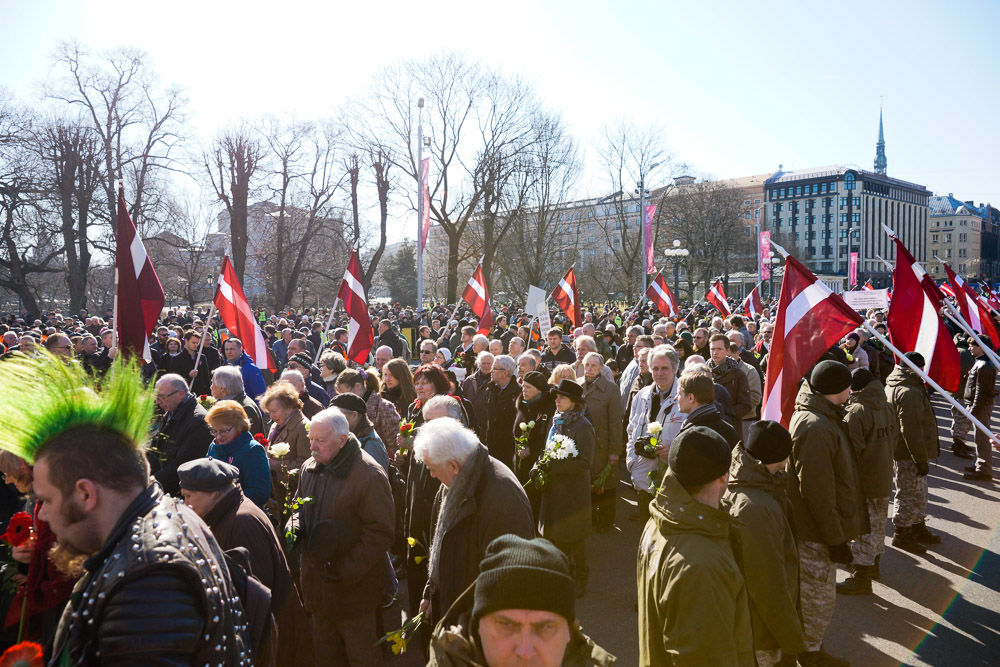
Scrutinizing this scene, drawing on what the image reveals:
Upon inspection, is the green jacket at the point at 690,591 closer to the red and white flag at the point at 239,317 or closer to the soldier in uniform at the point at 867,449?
the soldier in uniform at the point at 867,449

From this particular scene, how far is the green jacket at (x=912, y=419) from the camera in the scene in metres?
6.93

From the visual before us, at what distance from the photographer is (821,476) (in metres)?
4.62

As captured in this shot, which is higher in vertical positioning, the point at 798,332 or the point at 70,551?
the point at 798,332

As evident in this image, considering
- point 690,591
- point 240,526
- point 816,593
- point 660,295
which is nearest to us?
point 690,591

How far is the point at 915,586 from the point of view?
19.5ft

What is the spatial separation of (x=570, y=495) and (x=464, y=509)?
232cm

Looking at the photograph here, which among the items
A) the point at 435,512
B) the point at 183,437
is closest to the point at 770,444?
the point at 435,512

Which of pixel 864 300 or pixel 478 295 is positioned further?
pixel 478 295

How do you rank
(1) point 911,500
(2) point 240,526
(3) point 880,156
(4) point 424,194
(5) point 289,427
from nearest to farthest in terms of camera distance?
(2) point 240,526
(5) point 289,427
(1) point 911,500
(4) point 424,194
(3) point 880,156

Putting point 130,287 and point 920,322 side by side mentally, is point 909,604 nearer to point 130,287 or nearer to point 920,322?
point 920,322

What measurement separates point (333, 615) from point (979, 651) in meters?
4.56

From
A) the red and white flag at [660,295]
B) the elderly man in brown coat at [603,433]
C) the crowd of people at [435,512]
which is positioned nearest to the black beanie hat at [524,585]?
the crowd of people at [435,512]

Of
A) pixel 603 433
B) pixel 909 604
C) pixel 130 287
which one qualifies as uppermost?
pixel 130 287

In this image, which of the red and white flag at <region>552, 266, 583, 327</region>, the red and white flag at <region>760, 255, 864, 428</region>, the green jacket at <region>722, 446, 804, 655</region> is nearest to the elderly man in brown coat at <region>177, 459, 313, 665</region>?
the green jacket at <region>722, 446, 804, 655</region>
